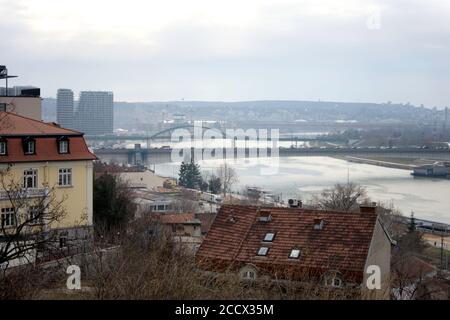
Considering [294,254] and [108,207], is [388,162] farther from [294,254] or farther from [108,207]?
[294,254]

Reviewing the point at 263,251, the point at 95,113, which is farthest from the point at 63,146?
the point at 95,113

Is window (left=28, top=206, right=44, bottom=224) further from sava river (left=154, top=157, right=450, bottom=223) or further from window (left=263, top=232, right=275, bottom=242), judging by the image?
sava river (left=154, top=157, right=450, bottom=223)

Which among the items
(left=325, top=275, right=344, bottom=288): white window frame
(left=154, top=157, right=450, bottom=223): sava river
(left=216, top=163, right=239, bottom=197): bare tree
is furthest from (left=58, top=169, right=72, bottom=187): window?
(left=216, top=163, right=239, bottom=197): bare tree

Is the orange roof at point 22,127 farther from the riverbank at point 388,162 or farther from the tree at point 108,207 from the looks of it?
the riverbank at point 388,162

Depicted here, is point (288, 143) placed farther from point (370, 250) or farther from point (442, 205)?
point (370, 250)

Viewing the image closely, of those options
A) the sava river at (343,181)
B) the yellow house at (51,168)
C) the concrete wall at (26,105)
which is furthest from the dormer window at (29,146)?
the sava river at (343,181)
